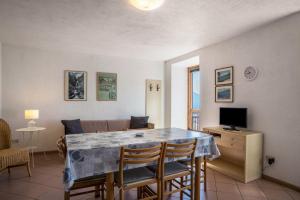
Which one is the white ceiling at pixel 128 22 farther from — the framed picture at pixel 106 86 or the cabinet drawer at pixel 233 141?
the cabinet drawer at pixel 233 141

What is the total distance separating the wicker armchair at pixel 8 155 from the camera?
9.69 feet

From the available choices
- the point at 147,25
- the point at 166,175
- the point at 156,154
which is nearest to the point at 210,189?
the point at 166,175

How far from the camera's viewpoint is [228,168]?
345 centimetres

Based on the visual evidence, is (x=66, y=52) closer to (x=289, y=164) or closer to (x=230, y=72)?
(x=230, y=72)

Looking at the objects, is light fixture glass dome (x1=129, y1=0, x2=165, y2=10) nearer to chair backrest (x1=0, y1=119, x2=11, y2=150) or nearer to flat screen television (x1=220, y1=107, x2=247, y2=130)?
flat screen television (x1=220, y1=107, x2=247, y2=130)

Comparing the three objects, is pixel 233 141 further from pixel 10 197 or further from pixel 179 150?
pixel 10 197

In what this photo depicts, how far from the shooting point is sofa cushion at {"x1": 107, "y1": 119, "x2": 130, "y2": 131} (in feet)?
16.6

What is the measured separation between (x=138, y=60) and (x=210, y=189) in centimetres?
412

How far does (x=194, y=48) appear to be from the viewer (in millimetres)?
4555

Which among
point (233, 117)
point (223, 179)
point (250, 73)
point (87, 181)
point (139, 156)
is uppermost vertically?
point (250, 73)

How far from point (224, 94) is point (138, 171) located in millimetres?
2650

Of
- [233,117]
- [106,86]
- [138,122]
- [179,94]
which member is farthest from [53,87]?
[233,117]

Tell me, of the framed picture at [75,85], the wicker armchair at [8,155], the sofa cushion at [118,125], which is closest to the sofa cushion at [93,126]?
the sofa cushion at [118,125]

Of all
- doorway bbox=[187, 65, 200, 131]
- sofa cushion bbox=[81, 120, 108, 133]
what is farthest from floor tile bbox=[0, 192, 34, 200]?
doorway bbox=[187, 65, 200, 131]
